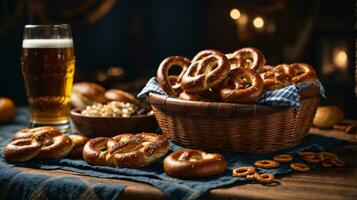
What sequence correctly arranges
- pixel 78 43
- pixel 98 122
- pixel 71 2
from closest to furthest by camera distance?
pixel 98 122, pixel 71 2, pixel 78 43

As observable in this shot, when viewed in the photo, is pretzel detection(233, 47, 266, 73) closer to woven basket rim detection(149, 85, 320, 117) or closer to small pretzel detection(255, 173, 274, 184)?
woven basket rim detection(149, 85, 320, 117)

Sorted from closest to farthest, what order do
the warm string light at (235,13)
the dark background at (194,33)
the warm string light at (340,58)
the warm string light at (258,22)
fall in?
the dark background at (194,33) < the warm string light at (340,58) < the warm string light at (258,22) < the warm string light at (235,13)

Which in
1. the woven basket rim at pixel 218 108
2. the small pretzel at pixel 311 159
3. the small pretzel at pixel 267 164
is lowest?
the small pretzel at pixel 311 159

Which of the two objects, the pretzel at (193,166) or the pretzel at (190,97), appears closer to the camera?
the pretzel at (193,166)

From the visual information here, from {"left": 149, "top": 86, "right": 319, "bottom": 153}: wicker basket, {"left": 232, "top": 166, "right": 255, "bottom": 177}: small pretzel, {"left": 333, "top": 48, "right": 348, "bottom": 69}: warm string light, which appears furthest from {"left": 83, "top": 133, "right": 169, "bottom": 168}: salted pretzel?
{"left": 333, "top": 48, "right": 348, "bottom": 69}: warm string light

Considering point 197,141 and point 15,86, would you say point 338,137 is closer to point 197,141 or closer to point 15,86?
point 197,141

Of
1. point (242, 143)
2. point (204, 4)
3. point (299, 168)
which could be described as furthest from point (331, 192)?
point (204, 4)

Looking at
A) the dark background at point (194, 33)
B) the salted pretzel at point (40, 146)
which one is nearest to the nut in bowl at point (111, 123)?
the salted pretzel at point (40, 146)

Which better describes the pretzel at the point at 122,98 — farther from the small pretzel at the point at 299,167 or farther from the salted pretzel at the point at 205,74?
the small pretzel at the point at 299,167
